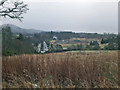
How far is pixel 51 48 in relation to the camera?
917cm

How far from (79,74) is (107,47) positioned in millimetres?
5292

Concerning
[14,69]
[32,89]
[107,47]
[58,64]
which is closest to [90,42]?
[107,47]

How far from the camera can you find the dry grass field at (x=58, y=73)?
4625 mm

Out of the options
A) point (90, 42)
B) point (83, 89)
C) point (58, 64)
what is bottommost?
point (83, 89)

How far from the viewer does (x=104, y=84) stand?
4355mm

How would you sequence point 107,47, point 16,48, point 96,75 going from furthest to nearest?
point 16,48
point 107,47
point 96,75

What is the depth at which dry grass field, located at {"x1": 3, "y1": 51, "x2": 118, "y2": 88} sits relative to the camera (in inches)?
A: 182

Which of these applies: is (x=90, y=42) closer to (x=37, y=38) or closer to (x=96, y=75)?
(x=37, y=38)

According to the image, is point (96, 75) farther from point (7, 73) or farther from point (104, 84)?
point (7, 73)

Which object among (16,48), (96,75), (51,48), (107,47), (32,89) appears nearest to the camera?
(32,89)

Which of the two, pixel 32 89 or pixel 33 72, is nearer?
pixel 32 89

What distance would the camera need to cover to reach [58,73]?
533cm

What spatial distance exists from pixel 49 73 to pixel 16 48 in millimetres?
8256

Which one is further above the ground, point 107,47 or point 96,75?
point 107,47
